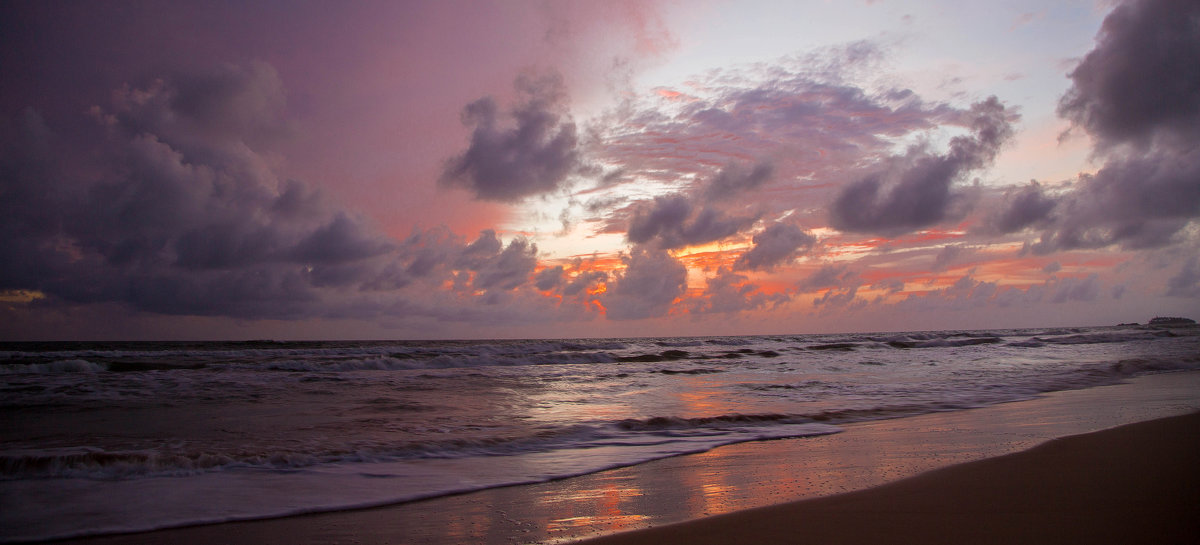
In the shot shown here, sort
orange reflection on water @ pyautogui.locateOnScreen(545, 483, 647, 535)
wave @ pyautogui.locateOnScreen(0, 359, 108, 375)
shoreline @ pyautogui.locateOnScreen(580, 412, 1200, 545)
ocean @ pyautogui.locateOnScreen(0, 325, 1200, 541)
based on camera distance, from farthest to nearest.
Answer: wave @ pyautogui.locateOnScreen(0, 359, 108, 375) < ocean @ pyautogui.locateOnScreen(0, 325, 1200, 541) < orange reflection on water @ pyautogui.locateOnScreen(545, 483, 647, 535) < shoreline @ pyautogui.locateOnScreen(580, 412, 1200, 545)

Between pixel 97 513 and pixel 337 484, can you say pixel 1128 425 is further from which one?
pixel 97 513

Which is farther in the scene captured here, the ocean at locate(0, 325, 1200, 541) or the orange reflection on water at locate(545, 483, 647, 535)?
the ocean at locate(0, 325, 1200, 541)

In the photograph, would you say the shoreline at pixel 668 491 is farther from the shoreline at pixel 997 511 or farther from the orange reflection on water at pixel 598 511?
the shoreline at pixel 997 511

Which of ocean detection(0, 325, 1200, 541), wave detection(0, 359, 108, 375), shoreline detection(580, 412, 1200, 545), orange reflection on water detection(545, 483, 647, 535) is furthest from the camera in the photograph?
wave detection(0, 359, 108, 375)

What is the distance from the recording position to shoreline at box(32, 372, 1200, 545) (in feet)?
12.1

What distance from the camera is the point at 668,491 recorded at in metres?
4.54

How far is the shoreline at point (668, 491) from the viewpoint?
368 centimetres

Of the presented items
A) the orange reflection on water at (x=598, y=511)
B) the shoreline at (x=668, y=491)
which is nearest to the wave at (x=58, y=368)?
the shoreline at (x=668, y=491)

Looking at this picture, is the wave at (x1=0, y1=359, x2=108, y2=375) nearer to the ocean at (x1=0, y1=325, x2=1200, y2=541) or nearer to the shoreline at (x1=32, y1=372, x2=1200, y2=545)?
the ocean at (x1=0, y1=325, x2=1200, y2=541)

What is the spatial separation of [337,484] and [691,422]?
501cm

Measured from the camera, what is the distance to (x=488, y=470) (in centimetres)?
566

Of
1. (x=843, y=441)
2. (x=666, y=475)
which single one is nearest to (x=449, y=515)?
(x=666, y=475)

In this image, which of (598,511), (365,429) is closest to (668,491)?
(598,511)

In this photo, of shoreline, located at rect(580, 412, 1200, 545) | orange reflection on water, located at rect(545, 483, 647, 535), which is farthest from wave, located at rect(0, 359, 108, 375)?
shoreline, located at rect(580, 412, 1200, 545)
